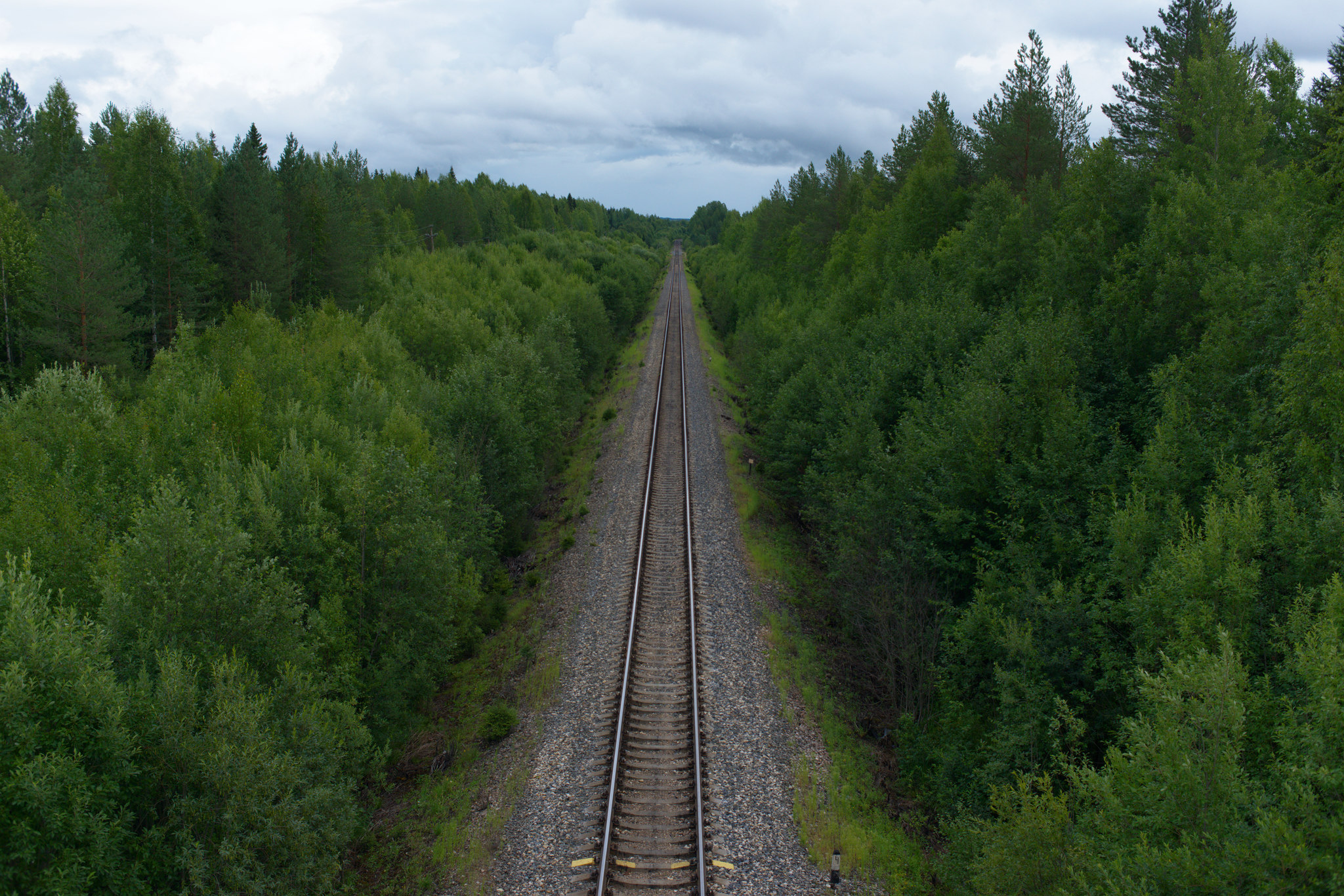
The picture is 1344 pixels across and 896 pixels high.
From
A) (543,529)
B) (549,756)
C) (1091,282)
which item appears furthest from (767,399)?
(549,756)

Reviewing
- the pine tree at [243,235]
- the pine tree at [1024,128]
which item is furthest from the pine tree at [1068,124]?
the pine tree at [243,235]

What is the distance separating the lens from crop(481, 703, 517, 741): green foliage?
16.7 meters

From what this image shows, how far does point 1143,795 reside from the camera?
872cm

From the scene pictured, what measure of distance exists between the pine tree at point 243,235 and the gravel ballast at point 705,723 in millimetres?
26163

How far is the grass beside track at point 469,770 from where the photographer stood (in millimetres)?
13148

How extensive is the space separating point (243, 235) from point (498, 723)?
35.8 meters

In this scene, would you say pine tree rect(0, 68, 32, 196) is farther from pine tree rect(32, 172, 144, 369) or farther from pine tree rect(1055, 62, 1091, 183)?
pine tree rect(1055, 62, 1091, 183)

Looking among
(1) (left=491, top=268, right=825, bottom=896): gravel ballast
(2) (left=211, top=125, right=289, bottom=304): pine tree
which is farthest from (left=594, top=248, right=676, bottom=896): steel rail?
(2) (left=211, top=125, right=289, bottom=304): pine tree

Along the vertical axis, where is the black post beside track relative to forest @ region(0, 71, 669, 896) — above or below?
below

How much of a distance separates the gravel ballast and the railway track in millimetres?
343

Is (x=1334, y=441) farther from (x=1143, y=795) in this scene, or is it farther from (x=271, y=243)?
(x=271, y=243)

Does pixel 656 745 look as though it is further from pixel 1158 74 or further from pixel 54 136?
pixel 54 136

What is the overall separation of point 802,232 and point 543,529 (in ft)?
138

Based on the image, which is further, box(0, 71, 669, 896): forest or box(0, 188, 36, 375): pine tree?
box(0, 188, 36, 375): pine tree
